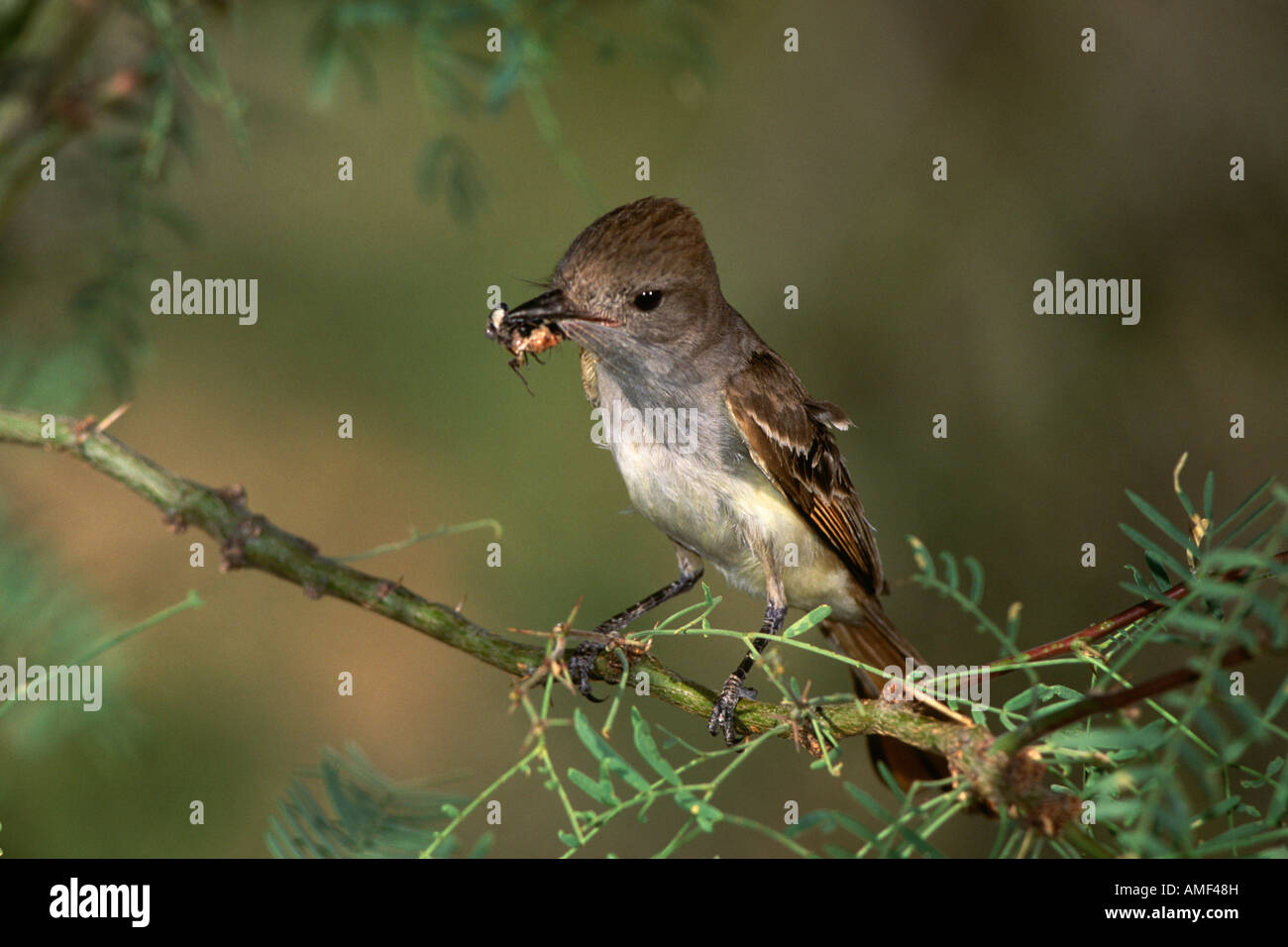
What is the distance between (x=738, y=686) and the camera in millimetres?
2682

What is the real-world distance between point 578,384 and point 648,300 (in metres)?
1.52

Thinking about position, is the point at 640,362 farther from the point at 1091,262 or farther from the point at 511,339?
the point at 1091,262

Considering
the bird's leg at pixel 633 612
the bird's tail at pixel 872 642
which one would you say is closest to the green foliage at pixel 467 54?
the bird's leg at pixel 633 612

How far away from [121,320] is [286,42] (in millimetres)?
928

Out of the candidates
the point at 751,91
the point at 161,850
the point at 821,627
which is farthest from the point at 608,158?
the point at 161,850

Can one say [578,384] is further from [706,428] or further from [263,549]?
[263,549]

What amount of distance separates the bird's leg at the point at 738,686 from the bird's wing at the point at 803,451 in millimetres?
253

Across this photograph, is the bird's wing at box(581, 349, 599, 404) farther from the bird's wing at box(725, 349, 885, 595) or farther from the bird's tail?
the bird's tail

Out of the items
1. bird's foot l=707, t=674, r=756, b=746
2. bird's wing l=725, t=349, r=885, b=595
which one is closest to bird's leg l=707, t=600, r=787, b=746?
bird's foot l=707, t=674, r=756, b=746

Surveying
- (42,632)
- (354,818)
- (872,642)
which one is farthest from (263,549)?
(872,642)

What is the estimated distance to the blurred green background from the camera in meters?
3.60

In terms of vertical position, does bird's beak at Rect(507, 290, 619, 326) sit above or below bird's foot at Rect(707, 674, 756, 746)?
above

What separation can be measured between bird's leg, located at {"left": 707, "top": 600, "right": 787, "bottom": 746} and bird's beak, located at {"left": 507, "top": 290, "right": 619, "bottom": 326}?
0.83 meters

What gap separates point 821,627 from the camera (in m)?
3.50
